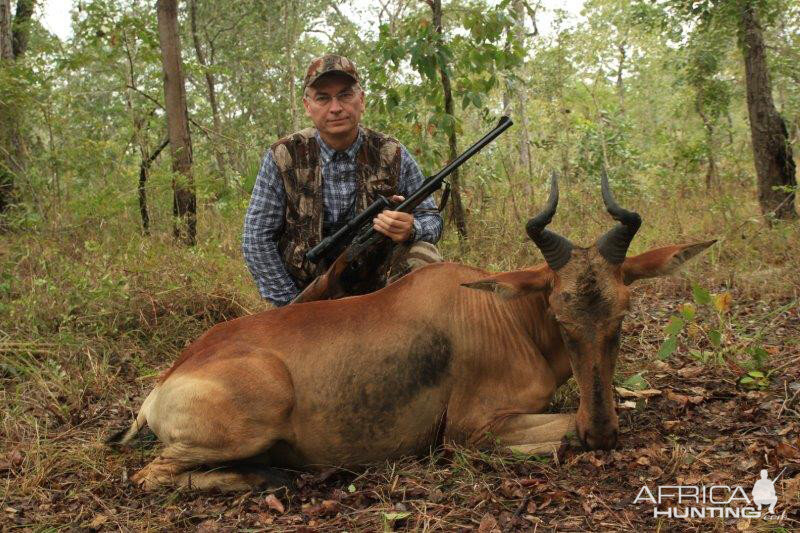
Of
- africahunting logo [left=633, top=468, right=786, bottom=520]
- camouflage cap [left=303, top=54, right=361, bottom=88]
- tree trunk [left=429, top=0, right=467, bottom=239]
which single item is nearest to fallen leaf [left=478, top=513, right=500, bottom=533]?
africahunting logo [left=633, top=468, right=786, bottom=520]

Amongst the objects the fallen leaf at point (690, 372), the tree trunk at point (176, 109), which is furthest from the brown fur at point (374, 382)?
the tree trunk at point (176, 109)

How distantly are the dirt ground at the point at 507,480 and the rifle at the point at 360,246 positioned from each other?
1.55 meters

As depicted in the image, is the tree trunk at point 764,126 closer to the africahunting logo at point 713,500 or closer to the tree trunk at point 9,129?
the africahunting logo at point 713,500

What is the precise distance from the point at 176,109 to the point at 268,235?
419 cm

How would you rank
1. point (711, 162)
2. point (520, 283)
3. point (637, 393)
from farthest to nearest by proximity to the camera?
1. point (711, 162)
2. point (637, 393)
3. point (520, 283)

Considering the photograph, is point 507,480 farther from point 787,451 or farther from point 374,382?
point 787,451

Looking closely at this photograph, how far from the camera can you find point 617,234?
3.73m

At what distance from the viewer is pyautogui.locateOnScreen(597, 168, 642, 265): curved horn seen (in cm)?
368

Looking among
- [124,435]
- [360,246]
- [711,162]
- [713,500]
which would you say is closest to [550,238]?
[713,500]

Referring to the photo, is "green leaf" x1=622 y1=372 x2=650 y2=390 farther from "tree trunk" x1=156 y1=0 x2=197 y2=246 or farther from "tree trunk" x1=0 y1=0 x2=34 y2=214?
"tree trunk" x1=0 y1=0 x2=34 y2=214

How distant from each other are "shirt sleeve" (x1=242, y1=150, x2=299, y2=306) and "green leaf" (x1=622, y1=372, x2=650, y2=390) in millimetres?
2789

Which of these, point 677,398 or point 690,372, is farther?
point 690,372

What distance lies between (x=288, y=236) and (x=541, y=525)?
3.44m

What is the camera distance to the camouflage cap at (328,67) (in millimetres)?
5551
